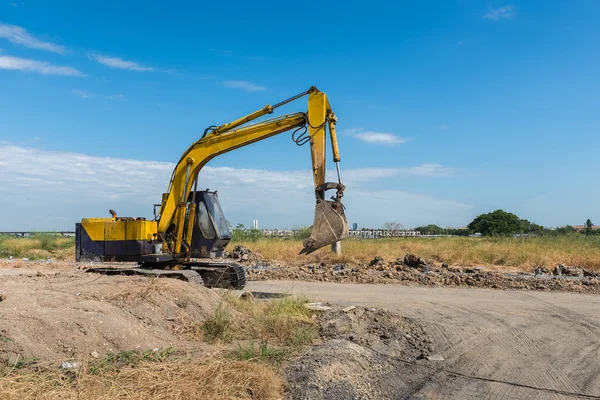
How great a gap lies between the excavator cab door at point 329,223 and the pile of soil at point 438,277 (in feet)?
23.2

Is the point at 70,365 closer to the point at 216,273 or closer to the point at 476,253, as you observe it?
the point at 216,273

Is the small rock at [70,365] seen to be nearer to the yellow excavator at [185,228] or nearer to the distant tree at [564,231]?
the yellow excavator at [185,228]

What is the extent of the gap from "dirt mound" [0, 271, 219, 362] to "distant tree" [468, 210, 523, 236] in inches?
2114

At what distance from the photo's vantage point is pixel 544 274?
21578mm

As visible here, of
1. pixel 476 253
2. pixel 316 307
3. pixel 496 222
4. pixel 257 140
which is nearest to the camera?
pixel 316 307

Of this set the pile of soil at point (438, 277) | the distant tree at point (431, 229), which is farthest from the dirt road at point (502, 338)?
the distant tree at point (431, 229)

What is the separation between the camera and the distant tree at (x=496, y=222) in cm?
6128

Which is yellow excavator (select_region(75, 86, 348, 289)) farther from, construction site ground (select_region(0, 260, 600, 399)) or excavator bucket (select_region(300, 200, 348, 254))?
excavator bucket (select_region(300, 200, 348, 254))

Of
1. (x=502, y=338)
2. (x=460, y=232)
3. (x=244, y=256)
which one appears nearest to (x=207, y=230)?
(x=502, y=338)

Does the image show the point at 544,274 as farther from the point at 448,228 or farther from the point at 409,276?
the point at 448,228

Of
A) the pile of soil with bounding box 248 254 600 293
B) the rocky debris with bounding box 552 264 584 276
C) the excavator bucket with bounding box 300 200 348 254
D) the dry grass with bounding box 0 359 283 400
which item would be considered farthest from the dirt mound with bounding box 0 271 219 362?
the rocky debris with bounding box 552 264 584 276

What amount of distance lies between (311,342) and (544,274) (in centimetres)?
1568

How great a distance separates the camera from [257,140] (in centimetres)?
1461

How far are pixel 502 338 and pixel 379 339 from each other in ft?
7.24
